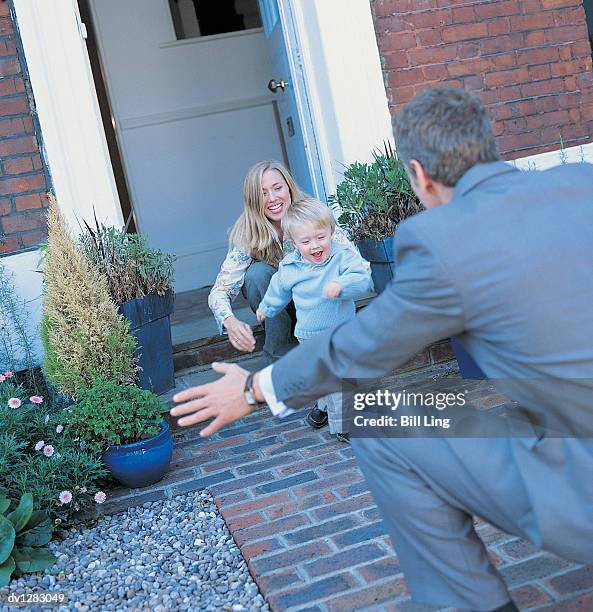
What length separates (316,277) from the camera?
11.0ft

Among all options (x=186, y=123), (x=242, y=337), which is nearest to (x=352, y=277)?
(x=242, y=337)

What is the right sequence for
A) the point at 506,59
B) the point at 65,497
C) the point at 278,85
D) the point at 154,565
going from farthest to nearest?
the point at 278,85, the point at 506,59, the point at 65,497, the point at 154,565

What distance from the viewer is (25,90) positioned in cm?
414

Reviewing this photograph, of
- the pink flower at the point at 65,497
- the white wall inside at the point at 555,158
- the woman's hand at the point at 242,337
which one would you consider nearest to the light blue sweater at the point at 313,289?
the woman's hand at the point at 242,337

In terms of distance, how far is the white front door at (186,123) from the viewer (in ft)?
20.2

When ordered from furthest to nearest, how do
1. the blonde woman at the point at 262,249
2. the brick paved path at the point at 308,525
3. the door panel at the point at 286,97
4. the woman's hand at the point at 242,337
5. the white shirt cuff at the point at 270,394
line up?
the door panel at the point at 286,97, the blonde woman at the point at 262,249, the woman's hand at the point at 242,337, the brick paved path at the point at 308,525, the white shirt cuff at the point at 270,394

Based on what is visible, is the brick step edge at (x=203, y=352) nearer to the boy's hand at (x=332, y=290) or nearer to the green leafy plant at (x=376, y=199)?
the green leafy plant at (x=376, y=199)

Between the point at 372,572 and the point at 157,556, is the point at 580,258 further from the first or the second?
the point at 157,556

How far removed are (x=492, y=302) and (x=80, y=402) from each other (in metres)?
2.25

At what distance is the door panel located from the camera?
16.5 feet

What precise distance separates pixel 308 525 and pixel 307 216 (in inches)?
51.2

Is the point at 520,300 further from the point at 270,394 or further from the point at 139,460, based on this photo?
the point at 139,460

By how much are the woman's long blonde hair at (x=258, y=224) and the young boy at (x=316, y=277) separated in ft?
1.37

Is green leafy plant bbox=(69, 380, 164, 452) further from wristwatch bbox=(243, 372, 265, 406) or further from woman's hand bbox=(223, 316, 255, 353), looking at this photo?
wristwatch bbox=(243, 372, 265, 406)
